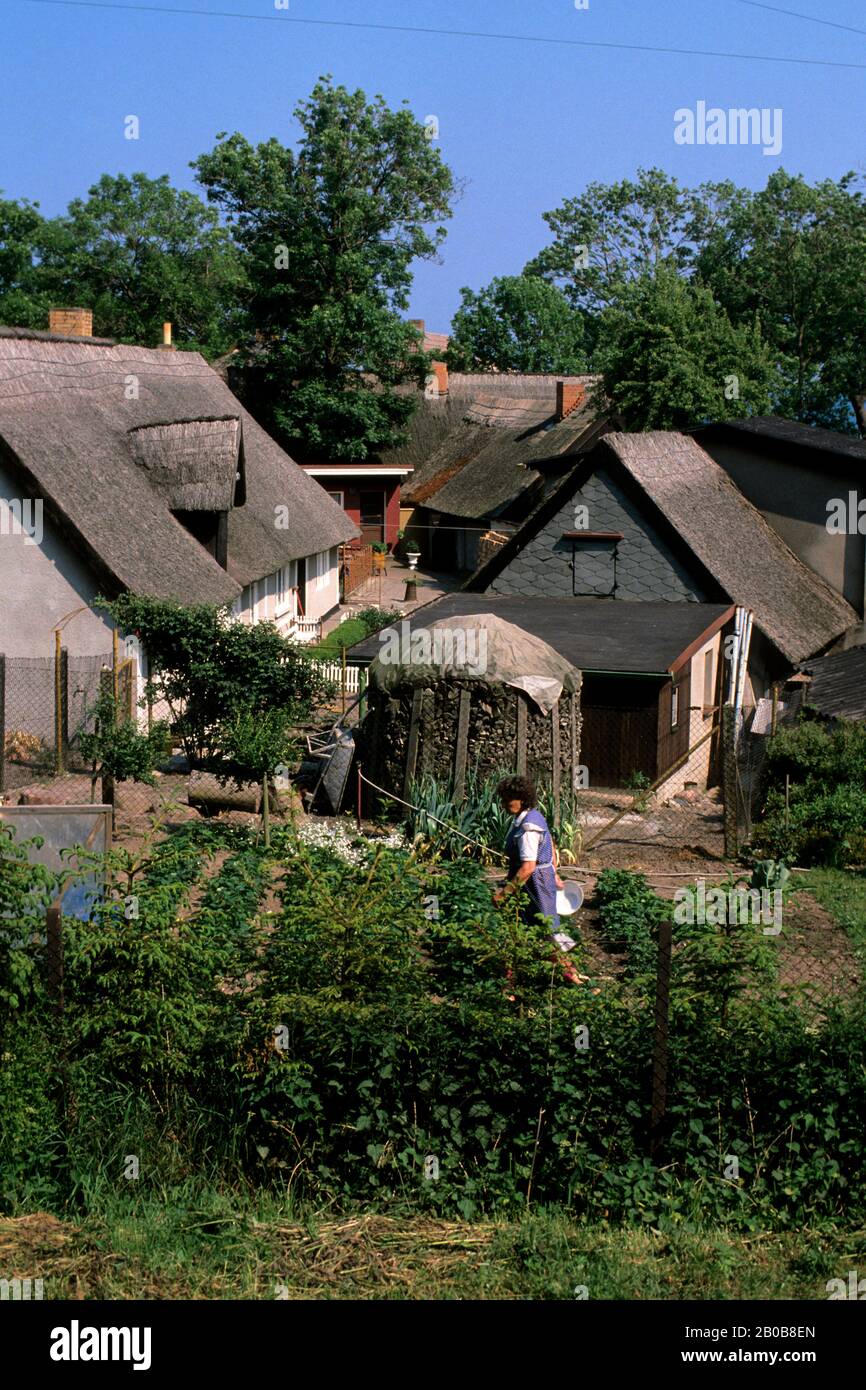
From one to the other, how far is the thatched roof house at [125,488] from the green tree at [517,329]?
3428cm

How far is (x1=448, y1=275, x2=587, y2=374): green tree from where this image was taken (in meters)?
63.7

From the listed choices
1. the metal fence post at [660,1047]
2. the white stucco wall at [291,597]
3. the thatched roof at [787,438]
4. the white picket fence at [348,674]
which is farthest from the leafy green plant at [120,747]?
the thatched roof at [787,438]

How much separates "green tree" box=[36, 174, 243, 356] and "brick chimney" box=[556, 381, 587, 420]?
1729 cm

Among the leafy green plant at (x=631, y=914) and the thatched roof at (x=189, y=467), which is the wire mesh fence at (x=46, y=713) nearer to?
the thatched roof at (x=189, y=467)

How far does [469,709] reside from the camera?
15.4 meters

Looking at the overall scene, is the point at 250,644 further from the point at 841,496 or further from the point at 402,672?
the point at 841,496

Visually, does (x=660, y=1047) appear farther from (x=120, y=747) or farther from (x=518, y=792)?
(x=120, y=747)

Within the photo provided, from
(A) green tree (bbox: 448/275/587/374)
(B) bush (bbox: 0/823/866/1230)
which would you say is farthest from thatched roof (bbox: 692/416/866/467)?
(A) green tree (bbox: 448/275/587/374)

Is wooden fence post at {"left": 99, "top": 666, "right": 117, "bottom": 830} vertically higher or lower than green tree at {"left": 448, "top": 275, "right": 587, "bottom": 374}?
lower

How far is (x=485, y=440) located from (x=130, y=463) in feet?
94.0

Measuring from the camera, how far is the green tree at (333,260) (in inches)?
1757

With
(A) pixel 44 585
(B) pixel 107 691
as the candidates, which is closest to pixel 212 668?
(B) pixel 107 691

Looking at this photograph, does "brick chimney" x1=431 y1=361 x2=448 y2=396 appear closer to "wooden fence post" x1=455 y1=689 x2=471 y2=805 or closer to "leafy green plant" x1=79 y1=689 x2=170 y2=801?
"leafy green plant" x1=79 y1=689 x2=170 y2=801
